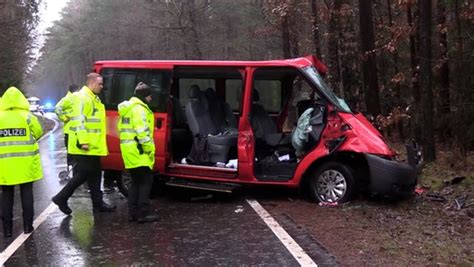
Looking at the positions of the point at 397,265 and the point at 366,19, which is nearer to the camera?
the point at 397,265

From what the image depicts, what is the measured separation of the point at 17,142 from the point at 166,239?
2178 mm

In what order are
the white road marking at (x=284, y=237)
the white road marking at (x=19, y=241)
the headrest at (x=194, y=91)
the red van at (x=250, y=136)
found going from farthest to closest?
the headrest at (x=194, y=91) → the red van at (x=250, y=136) → the white road marking at (x=19, y=241) → the white road marking at (x=284, y=237)

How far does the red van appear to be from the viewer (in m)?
8.24

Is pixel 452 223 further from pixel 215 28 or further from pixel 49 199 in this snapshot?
pixel 215 28

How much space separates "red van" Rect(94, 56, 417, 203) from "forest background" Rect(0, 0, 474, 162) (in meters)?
3.86

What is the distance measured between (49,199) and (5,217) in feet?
8.13

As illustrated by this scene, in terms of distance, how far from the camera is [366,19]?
52.1ft

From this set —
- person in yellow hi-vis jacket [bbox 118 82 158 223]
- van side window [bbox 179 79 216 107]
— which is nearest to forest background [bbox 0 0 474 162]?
van side window [bbox 179 79 216 107]

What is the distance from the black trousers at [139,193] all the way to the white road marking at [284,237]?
5.17 feet

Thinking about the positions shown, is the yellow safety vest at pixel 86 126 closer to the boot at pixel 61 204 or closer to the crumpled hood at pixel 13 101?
the boot at pixel 61 204

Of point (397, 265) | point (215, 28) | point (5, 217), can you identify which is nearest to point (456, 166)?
point (397, 265)

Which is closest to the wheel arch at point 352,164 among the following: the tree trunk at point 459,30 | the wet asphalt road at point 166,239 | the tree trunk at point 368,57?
the wet asphalt road at point 166,239

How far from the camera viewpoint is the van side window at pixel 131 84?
8945 mm

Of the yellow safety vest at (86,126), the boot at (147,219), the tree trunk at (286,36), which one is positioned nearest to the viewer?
the boot at (147,219)
